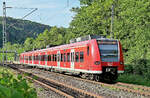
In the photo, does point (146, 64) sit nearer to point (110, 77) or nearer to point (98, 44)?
point (110, 77)

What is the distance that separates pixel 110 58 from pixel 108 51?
1.51ft

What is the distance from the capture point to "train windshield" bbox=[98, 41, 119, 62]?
1430 cm

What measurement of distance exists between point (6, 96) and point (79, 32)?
4505 cm

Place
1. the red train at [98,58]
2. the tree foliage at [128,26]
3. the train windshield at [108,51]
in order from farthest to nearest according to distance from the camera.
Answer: the tree foliage at [128,26], the train windshield at [108,51], the red train at [98,58]

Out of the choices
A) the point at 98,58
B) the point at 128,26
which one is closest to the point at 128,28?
the point at 128,26

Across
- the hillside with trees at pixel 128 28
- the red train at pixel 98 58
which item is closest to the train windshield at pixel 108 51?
the red train at pixel 98 58

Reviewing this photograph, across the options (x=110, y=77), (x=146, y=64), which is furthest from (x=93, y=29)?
(x=110, y=77)

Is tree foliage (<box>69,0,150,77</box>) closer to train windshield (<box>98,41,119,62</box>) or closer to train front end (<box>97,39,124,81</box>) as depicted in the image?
train front end (<box>97,39,124,81</box>)

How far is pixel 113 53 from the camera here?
14.6 meters

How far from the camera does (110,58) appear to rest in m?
14.4

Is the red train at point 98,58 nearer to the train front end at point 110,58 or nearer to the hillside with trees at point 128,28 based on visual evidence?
the train front end at point 110,58

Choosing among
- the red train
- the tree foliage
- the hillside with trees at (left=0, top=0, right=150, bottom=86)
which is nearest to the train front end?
the red train

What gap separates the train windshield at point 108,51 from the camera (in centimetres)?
1430

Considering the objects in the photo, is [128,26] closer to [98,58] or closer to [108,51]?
[108,51]
